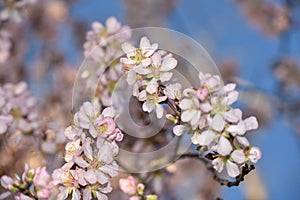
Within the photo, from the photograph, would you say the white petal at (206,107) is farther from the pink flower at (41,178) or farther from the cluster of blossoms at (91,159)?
the pink flower at (41,178)

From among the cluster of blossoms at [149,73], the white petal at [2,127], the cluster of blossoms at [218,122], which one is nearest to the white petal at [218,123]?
the cluster of blossoms at [218,122]

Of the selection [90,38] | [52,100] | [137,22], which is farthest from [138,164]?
[137,22]

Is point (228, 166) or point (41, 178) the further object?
point (41, 178)

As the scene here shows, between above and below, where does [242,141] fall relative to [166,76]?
below

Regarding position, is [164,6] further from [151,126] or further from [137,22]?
[151,126]

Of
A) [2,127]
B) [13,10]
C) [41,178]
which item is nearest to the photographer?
[41,178]

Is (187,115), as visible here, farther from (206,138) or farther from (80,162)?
(80,162)

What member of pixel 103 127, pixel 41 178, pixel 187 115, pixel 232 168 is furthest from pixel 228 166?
pixel 41 178
